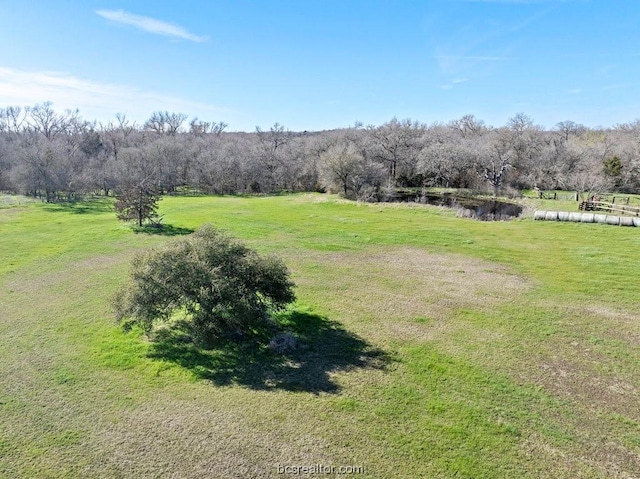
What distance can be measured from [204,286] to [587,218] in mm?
37128

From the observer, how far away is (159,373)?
45.8 ft

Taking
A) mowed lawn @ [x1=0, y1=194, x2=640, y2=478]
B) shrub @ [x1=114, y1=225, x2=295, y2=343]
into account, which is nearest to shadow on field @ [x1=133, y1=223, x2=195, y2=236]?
mowed lawn @ [x1=0, y1=194, x2=640, y2=478]

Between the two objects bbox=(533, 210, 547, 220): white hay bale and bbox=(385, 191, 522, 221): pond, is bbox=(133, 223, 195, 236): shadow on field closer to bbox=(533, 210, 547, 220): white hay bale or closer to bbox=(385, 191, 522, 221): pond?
bbox=(385, 191, 522, 221): pond

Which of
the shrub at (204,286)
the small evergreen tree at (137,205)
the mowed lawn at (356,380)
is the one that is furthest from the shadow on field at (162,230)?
the shrub at (204,286)

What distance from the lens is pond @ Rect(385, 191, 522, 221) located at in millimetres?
46734

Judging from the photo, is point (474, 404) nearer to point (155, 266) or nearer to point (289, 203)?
point (155, 266)

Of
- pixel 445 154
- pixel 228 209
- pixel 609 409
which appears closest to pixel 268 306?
pixel 609 409

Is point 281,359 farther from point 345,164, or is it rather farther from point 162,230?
point 345,164

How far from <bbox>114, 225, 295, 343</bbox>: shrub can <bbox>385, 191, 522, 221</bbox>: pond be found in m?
35.2

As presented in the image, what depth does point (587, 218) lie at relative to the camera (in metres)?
37.8

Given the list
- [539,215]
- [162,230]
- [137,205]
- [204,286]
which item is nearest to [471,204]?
[539,215]

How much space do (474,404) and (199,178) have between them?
73389mm

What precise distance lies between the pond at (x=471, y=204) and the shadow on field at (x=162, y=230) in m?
29.9

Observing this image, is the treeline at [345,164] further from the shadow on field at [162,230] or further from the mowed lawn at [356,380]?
the mowed lawn at [356,380]
